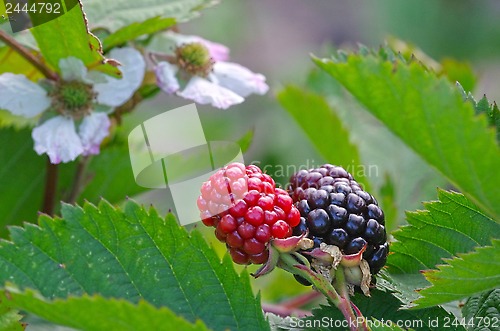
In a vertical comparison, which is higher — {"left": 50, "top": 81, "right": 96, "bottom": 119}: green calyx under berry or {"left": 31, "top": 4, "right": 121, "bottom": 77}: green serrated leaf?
{"left": 31, "top": 4, "right": 121, "bottom": 77}: green serrated leaf

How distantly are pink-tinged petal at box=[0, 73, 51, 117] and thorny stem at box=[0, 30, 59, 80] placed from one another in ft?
0.07

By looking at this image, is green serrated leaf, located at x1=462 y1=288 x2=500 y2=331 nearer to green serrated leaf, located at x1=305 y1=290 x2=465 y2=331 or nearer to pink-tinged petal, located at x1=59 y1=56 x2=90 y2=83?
green serrated leaf, located at x1=305 y1=290 x2=465 y2=331

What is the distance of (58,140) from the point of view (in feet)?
3.13

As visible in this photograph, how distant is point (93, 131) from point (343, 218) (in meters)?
0.38

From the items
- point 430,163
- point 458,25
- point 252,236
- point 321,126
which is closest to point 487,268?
point 430,163

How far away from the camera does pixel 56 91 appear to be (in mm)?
1004

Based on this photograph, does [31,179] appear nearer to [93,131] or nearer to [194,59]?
[93,131]

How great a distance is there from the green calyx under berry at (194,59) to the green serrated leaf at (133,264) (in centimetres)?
31

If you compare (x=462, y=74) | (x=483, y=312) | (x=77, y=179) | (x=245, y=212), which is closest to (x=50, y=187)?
(x=77, y=179)

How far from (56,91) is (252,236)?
0.39 meters

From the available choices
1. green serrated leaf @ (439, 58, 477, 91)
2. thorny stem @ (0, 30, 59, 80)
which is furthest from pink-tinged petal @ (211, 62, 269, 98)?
green serrated leaf @ (439, 58, 477, 91)

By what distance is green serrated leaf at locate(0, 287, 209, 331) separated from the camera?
59cm

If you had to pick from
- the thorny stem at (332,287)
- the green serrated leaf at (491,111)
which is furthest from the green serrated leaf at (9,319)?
the green serrated leaf at (491,111)

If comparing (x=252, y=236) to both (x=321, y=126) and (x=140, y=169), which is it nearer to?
(x=140, y=169)
